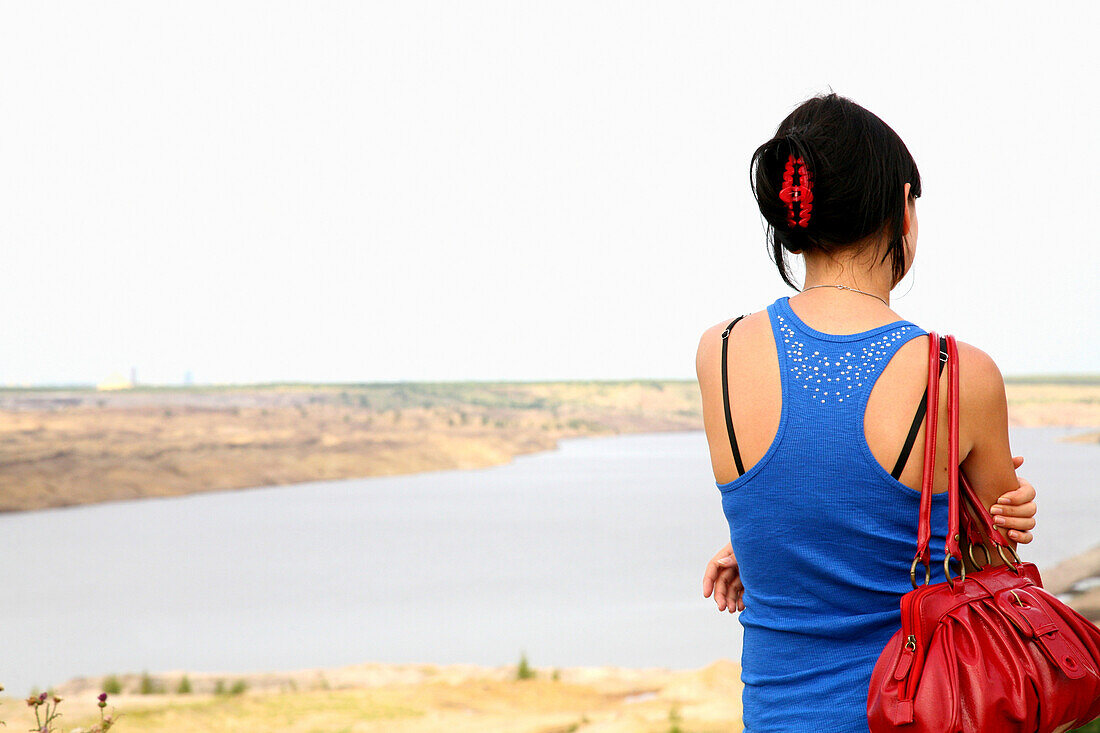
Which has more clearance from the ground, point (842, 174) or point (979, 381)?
point (842, 174)

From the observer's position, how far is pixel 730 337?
3.67 ft

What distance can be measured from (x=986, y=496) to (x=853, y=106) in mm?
470

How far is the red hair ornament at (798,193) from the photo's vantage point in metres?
1.06

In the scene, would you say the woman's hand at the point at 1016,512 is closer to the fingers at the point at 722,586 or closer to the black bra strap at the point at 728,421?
the black bra strap at the point at 728,421

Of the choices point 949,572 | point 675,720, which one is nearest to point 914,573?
point 949,572

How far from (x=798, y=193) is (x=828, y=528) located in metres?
0.38

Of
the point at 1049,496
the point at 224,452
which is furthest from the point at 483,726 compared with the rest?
the point at 224,452

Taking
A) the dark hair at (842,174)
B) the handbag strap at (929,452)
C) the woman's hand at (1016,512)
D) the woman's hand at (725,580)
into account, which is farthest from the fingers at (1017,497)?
the woman's hand at (725,580)

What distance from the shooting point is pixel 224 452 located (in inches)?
834

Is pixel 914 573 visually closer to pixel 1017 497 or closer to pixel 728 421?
pixel 1017 497

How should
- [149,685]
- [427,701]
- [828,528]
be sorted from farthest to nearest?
[149,685]
[427,701]
[828,528]

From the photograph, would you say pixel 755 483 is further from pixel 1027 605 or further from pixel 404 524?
pixel 404 524

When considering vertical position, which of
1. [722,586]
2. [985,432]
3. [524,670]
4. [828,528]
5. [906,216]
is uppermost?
[906,216]

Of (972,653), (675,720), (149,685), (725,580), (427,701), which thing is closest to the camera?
(972,653)
